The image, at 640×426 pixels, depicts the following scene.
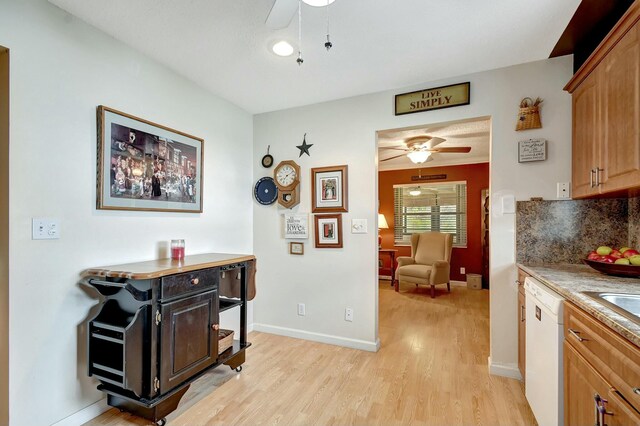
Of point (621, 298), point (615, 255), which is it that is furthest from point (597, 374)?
point (615, 255)

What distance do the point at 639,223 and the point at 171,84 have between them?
348 cm

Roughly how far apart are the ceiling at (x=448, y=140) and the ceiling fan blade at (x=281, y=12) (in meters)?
1.63

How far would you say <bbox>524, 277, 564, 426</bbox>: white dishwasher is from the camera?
138 centimetres

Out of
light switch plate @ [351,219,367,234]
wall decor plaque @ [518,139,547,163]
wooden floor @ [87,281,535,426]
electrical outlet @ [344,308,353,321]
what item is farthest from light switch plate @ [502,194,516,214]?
electrical outlet @ [344,308,353,321]

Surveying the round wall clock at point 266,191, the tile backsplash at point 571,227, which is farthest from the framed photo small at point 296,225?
the tile backsplash at point 571,227

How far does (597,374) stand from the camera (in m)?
1.08

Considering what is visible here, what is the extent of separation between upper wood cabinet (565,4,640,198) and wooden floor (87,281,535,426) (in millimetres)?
1478

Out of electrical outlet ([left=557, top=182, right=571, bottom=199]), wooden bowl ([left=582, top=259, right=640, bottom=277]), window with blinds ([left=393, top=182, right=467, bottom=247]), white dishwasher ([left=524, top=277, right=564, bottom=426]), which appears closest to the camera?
white dishwasher ([left=524, top=277, right=564, bottom=426])

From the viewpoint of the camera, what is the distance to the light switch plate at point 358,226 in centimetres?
287

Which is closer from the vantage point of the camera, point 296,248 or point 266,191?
point 296,248

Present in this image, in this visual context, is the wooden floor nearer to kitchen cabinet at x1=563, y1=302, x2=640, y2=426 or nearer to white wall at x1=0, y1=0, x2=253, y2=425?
white wall at x1=0, y1=0, x2=253, y2=425

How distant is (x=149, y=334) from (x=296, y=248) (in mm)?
1673

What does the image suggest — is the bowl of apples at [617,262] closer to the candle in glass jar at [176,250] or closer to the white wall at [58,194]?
the candle in glass jar at [176,250]

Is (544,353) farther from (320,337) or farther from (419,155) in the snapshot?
(419,155)
